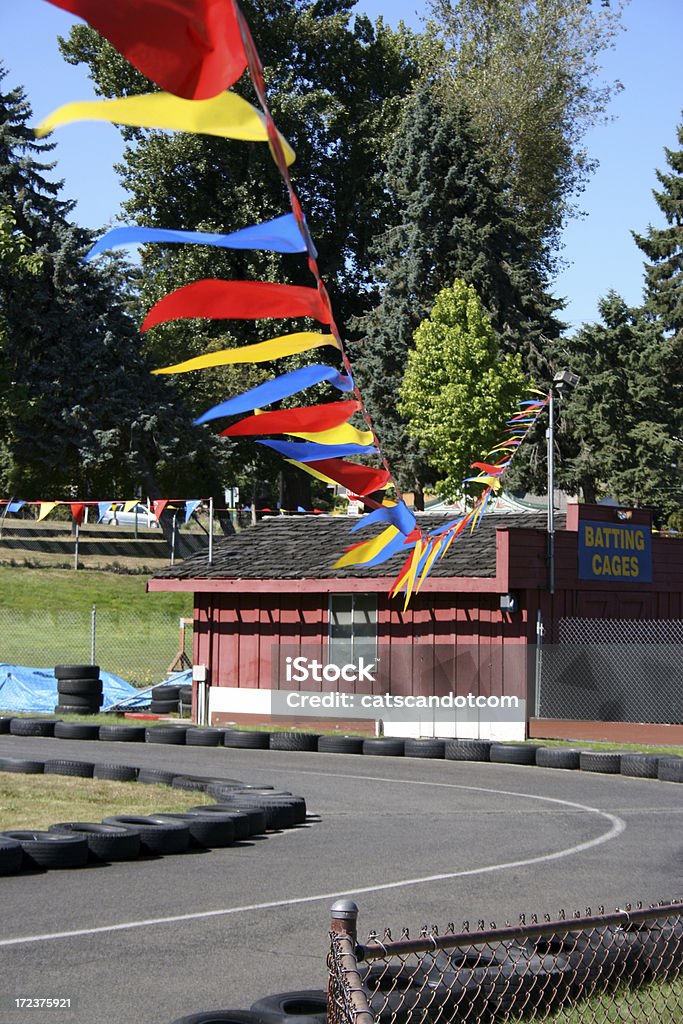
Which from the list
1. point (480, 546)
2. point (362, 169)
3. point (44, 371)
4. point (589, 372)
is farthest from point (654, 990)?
point (362, 169)

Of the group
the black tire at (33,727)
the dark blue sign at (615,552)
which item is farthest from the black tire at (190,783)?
the dark blue sign at (615,552)

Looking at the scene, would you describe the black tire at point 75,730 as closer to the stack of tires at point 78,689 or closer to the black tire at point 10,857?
the stack of tires at point 78,689

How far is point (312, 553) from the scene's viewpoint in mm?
27938

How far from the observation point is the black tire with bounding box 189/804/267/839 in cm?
1298

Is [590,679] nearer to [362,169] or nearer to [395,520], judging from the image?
[395,520]

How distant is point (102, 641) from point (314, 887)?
27.4m

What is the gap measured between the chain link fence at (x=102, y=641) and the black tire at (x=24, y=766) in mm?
12765

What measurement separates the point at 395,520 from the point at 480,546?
64.5 feet

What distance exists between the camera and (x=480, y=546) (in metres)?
26.2

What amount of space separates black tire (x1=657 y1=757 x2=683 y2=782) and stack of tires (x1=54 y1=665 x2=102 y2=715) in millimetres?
12112

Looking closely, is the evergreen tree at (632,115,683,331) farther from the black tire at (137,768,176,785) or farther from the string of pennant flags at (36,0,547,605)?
the string of pennant flags at (36,0,547,605)

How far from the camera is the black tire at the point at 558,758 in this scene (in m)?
20.3

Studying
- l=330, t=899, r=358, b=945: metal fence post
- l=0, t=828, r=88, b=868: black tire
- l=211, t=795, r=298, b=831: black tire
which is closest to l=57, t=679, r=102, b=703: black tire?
l=211, t=795, r=298, b=831: black tire

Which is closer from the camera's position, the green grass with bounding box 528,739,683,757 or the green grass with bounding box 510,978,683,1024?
the green grass with bounding box 510,978,683,1024
